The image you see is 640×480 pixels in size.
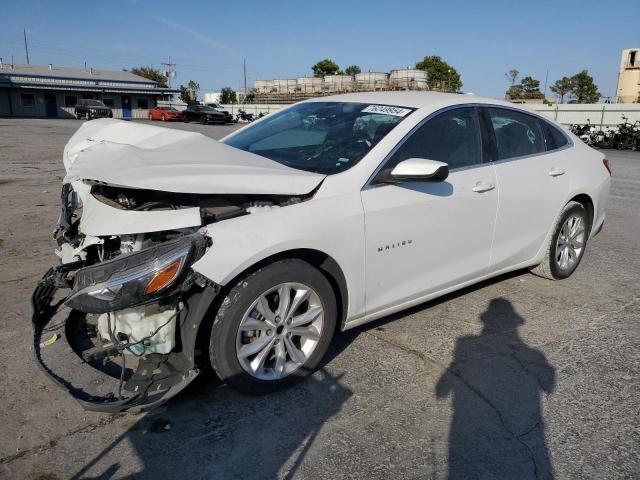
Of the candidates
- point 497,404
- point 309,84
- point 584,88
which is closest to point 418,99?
point 497,404

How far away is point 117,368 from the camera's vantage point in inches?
113

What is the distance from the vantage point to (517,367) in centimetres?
342

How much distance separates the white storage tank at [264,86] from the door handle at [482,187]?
2413 inches

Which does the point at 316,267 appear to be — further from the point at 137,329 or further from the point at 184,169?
the point at 137,329

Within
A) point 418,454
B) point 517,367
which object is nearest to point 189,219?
point 418,454

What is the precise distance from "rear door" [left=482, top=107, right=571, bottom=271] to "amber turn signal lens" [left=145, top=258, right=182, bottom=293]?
2.52 m

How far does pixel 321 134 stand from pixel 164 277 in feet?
5.98

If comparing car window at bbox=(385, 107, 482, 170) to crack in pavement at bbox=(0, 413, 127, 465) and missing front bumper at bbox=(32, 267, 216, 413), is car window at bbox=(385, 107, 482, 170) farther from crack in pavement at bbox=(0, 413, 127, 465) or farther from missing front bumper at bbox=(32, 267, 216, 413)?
crack in pavement at bbox=(0, 413, 127, 465)

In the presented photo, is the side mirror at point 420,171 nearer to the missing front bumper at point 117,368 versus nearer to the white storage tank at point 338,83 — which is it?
the missing front bumper at point 117,368

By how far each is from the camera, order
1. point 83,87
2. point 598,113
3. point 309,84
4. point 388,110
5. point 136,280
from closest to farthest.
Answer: point 136,280, point 388,110, point 598,113, point 83,87, point 309,84

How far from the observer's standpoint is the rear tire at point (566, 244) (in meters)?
4.73

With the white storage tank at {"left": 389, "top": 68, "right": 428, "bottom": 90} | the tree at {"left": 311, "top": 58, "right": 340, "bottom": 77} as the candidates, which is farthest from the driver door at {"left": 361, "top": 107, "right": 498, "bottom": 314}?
the tree at {"left": 311, "top": 58, "right": 340, "bottom": 77}

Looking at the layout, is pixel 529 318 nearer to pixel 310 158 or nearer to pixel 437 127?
pixel 437 127

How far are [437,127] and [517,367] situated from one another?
1683 mm
